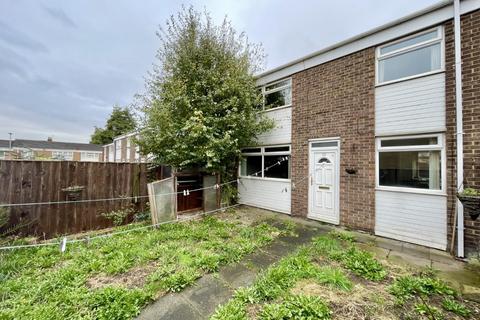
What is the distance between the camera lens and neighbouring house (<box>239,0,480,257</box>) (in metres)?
4.22

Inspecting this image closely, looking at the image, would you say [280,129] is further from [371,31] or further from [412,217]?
[412,217]

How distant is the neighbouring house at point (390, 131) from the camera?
422cm

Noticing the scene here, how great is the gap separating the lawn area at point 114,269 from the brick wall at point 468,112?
149 inches

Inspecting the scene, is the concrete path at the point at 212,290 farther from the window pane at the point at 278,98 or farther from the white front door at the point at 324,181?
the window pane at the point at 278,98

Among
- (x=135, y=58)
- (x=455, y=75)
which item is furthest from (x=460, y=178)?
(x=135, y=58)

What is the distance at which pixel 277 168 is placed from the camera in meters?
7.78

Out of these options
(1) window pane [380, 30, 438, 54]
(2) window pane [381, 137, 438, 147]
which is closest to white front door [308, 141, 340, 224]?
(2) window pane [381, 137, 438, 147]

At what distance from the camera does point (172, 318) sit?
2.47 meters

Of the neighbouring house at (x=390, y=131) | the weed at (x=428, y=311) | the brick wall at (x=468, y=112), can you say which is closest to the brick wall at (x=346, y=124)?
the neighbouring house at (x=390, y=131)

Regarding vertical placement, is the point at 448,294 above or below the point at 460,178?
below

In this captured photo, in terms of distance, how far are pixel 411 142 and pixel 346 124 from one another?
5.09ft

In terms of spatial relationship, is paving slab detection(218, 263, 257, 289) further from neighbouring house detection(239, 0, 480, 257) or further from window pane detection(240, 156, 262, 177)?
window pane detection(240, 156, 262, 177)

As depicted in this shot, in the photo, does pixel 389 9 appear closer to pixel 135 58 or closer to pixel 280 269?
pixel 280 269

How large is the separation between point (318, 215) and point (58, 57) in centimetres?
1336
